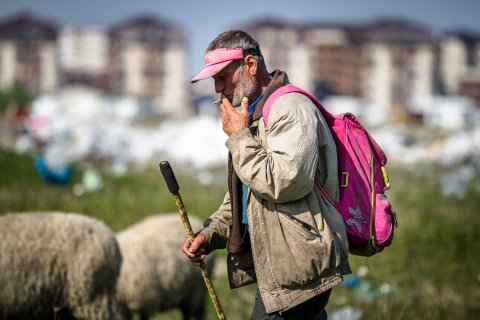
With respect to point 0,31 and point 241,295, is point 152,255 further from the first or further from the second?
point 0,31

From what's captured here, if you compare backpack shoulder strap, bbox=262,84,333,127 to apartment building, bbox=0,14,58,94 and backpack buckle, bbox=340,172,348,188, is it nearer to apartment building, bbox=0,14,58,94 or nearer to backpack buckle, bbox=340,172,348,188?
backpack buckle, bbox=340,172,348,188

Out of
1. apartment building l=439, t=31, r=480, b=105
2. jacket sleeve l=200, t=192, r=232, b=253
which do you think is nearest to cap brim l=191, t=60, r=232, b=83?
jacket sleeve l=200, t=192, r=232, b=253

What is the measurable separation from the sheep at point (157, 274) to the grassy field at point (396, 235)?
2.23 ft

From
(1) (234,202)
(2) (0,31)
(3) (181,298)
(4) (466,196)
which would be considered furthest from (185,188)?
(2) (0,31)

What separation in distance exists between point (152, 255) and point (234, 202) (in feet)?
14.7

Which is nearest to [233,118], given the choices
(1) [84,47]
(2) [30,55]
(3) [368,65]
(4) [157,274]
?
(4) [157,274]

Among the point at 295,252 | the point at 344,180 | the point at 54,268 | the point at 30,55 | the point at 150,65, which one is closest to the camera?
the point at 295,252

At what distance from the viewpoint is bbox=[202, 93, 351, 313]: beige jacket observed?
4094 millimetres

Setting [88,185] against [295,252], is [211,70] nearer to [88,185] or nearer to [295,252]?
[295,252]

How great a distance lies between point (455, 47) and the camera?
397ft

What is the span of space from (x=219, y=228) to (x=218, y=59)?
Result: 104cm

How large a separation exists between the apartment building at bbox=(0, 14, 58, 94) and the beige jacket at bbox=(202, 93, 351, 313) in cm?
10499

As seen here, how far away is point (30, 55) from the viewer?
106812 millimetres

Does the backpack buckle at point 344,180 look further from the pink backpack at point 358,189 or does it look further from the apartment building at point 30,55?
the apartment building at point 30,55
